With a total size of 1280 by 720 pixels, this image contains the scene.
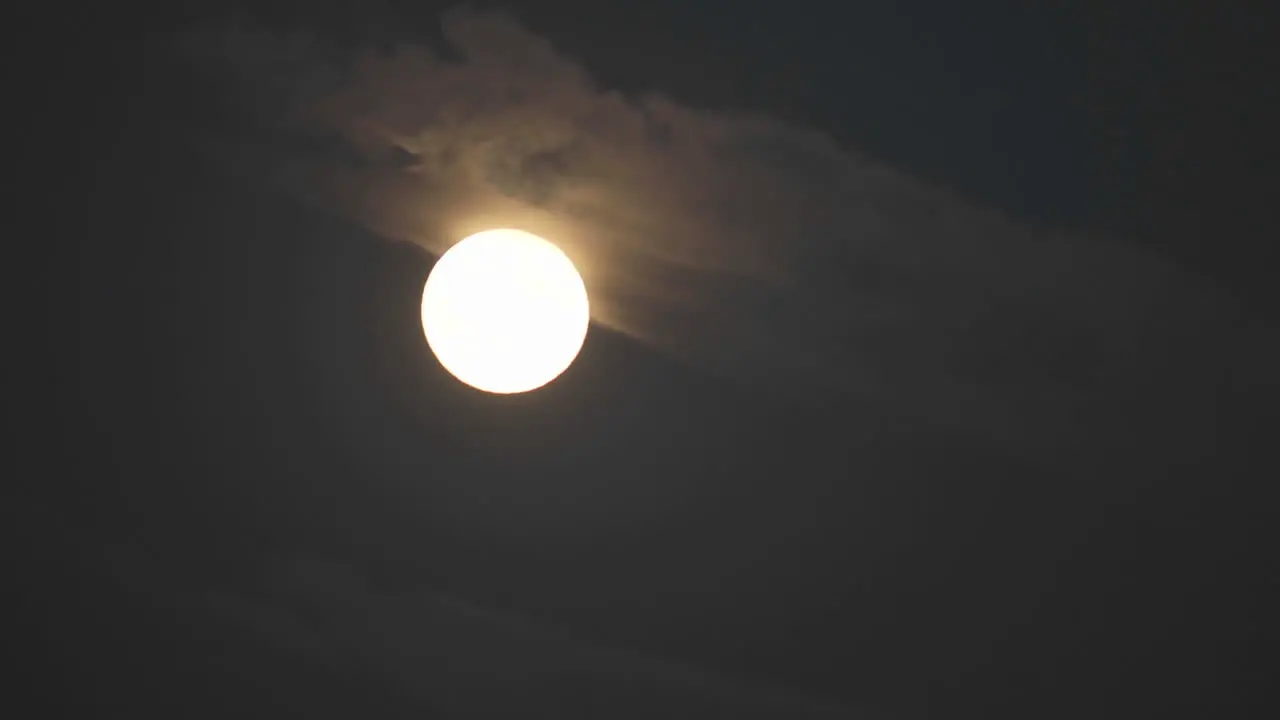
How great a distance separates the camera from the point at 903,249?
2516 millimetres

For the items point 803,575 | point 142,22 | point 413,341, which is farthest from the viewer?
point 803,575

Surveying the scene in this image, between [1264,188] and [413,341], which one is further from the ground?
[1264,188]

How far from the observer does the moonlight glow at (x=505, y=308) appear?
2418 mm

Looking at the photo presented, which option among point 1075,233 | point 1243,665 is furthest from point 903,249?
point 1243,665

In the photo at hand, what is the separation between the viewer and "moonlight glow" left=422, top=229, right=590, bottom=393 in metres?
2.42

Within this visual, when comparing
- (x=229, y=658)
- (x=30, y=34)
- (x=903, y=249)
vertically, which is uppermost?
A: (x=30, y=34)

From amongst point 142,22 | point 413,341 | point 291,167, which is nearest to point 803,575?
point 413,341

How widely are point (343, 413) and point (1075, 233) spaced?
5.69ft

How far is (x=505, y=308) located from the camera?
7.89 ft

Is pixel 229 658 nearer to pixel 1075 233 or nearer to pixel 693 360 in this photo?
pixel 693 360

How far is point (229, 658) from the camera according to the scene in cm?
304

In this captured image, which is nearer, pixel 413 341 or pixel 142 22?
pixel 142 22

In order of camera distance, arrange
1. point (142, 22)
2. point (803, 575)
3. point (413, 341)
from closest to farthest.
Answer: point (142, 22) → point (413, 341) → point (803, 575)

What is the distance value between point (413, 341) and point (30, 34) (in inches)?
40.4
